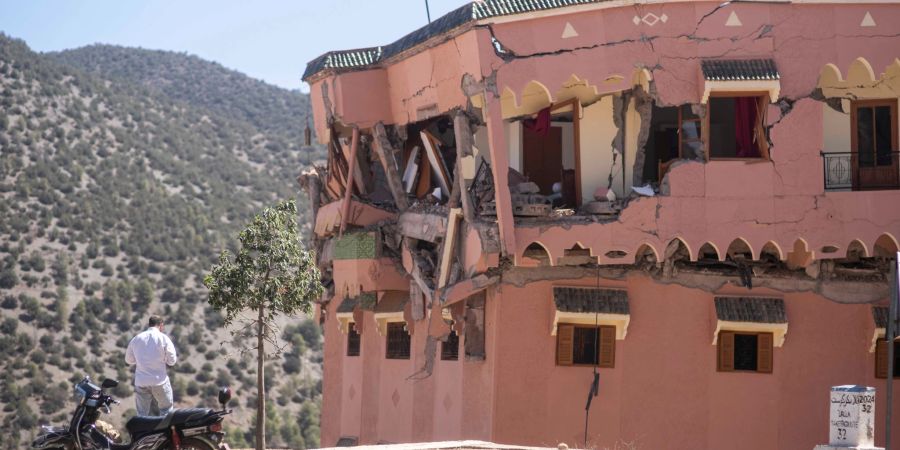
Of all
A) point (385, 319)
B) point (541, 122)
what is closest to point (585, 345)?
point (541, 122)

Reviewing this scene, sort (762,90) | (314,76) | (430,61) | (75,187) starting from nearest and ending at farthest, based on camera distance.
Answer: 1. (762,90)
2. (430,61)
3. (314,76)
4. (75,187)

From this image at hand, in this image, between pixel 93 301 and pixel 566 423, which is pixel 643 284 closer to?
pixel 566 423

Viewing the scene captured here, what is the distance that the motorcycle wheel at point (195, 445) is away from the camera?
51.0ft

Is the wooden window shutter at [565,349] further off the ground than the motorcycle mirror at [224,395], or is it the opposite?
the wooden window shutter at [565,349]

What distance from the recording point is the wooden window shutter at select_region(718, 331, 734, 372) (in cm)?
2264

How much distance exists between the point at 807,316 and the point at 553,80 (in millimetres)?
5408

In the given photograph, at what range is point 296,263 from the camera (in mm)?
24719

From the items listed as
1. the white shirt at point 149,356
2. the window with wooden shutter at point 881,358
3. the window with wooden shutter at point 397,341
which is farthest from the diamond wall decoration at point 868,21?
the white shirt at point 149,356

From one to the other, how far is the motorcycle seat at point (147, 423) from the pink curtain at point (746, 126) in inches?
424

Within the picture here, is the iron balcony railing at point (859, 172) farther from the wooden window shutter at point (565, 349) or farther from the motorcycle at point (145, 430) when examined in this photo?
the motorcycle at point (145, 430)

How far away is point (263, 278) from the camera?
23891 mm

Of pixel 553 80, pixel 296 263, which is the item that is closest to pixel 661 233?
pixel 553 80

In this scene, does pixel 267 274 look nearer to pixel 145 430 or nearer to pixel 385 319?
pixel 385 319

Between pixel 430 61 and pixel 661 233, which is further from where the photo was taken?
pixel 430 61
